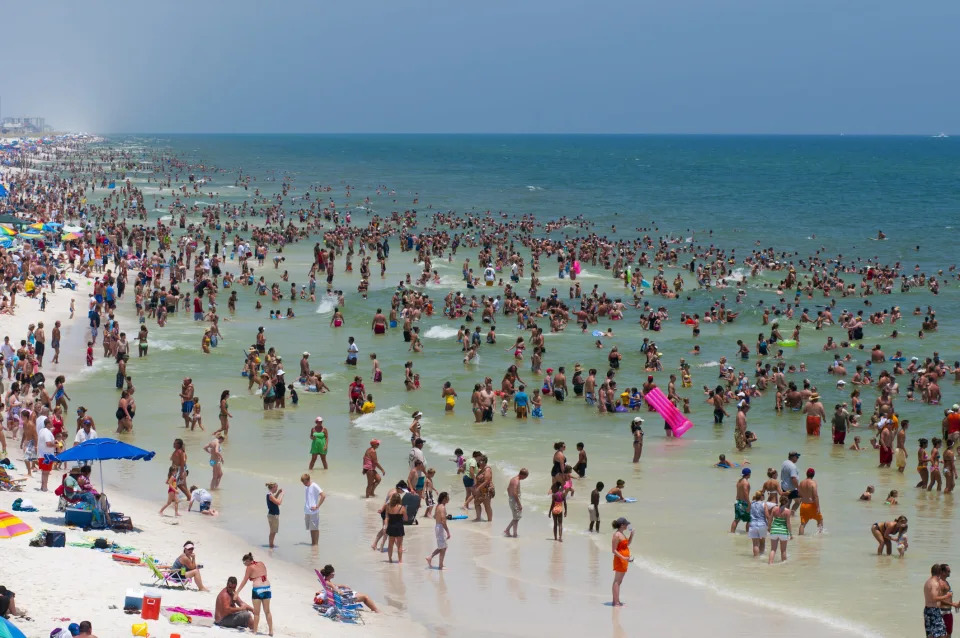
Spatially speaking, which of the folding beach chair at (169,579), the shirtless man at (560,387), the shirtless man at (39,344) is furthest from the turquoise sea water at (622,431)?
the folding beach chair at (169,579)

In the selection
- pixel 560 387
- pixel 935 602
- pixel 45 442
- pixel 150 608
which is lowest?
pixel 560 387

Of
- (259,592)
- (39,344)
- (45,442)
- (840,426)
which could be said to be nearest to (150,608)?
(259,592)

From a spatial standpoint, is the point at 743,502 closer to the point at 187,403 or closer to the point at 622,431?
the point at 622,431

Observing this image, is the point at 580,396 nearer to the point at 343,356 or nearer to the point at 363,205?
the point at 343,356

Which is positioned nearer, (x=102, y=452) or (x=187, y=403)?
(x=102, y=452)

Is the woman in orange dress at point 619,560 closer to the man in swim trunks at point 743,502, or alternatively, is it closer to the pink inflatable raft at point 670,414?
the man in swim trunks at point 743,502

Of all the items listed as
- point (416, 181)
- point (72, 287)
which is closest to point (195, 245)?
point (72, 287)

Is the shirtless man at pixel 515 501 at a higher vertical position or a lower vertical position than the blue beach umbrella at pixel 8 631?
lower
